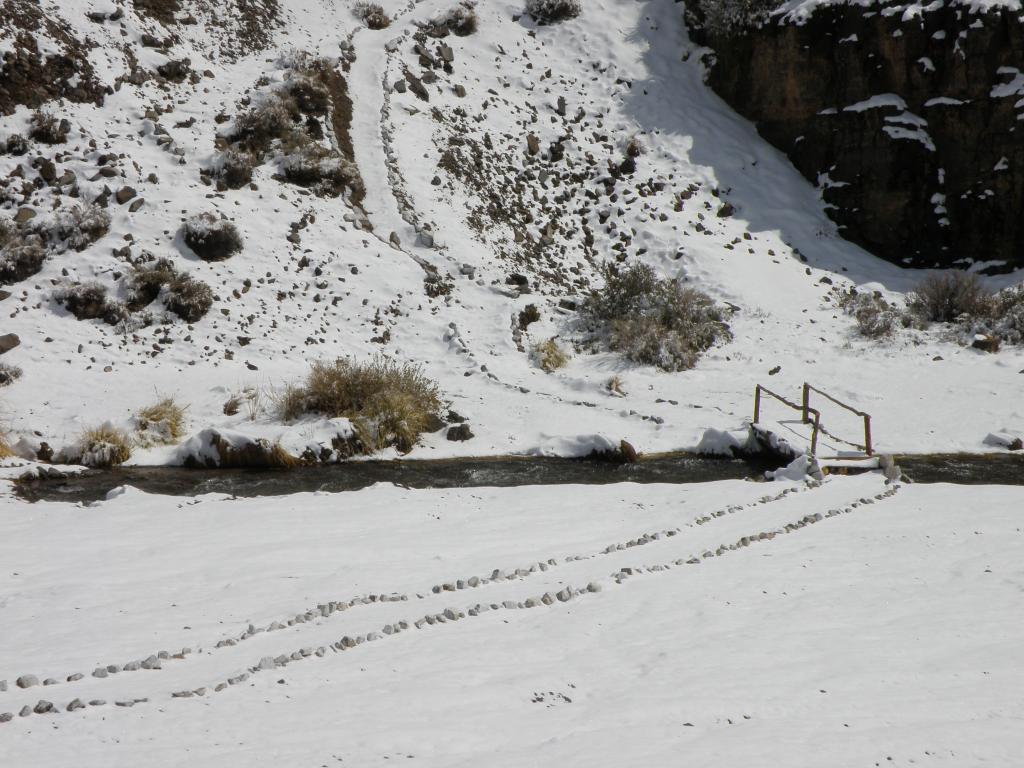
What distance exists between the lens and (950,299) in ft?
58.7

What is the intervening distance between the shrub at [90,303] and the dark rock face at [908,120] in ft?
61.6

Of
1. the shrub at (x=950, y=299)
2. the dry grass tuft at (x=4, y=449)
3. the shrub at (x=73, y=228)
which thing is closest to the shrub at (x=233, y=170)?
the shrub at (x=73, y=228)

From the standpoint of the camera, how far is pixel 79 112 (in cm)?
1739

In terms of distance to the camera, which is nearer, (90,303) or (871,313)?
(90,303)

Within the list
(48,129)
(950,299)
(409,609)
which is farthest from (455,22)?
(409,609)

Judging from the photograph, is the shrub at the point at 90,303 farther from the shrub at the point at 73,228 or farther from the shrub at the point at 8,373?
the shrub at the point at 8,373

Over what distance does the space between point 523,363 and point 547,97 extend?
12000 millimetres

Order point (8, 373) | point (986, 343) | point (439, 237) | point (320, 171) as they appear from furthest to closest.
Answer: point (439, 237) < point (320, 171) < point (986, 343) < point (8, 373)

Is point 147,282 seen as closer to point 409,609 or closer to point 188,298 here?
point 188,298

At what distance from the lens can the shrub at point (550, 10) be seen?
2716 cm

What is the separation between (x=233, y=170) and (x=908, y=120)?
1778 cm

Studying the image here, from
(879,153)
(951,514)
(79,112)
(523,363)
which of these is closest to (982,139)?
(879,153)

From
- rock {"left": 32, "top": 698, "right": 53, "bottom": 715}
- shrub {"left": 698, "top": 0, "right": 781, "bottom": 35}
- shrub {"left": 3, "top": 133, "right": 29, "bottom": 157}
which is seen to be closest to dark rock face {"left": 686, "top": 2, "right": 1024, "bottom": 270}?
shrub {"left": 698, "top": 0, "right": 781, "bottom": 35}

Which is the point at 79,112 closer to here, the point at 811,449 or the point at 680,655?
the point at 811,449
